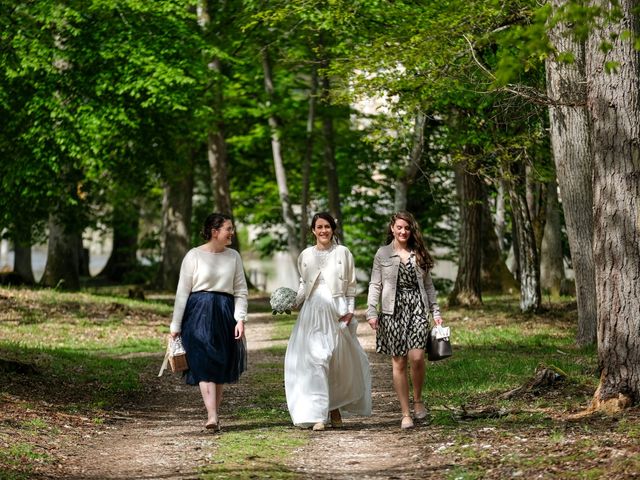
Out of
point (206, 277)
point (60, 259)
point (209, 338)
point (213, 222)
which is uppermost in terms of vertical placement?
point (60, 259)

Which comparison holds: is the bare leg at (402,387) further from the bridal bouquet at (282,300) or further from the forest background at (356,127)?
the forest background at (356,127)

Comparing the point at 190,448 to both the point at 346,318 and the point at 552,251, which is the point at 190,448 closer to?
the point at 346,318

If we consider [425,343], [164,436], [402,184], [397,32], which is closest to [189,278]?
[164,436]

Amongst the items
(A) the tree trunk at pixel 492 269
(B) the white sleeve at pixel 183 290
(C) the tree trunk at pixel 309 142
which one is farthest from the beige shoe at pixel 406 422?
(C) the tree trunk at pixel 309 142

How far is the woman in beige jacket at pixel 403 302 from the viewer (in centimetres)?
1066

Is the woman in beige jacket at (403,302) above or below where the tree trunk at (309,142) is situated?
below

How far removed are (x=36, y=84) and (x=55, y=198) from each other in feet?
11.8

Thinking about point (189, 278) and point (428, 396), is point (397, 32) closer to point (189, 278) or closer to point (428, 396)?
point (428, 396)

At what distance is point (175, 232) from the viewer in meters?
38.5

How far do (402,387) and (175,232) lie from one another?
2848 cm

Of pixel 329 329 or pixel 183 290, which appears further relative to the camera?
pixel 329 329

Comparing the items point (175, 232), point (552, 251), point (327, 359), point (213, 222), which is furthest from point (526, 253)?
point (175, 232)

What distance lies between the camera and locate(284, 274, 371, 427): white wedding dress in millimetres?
10686

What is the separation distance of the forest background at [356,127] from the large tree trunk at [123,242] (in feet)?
0.33
